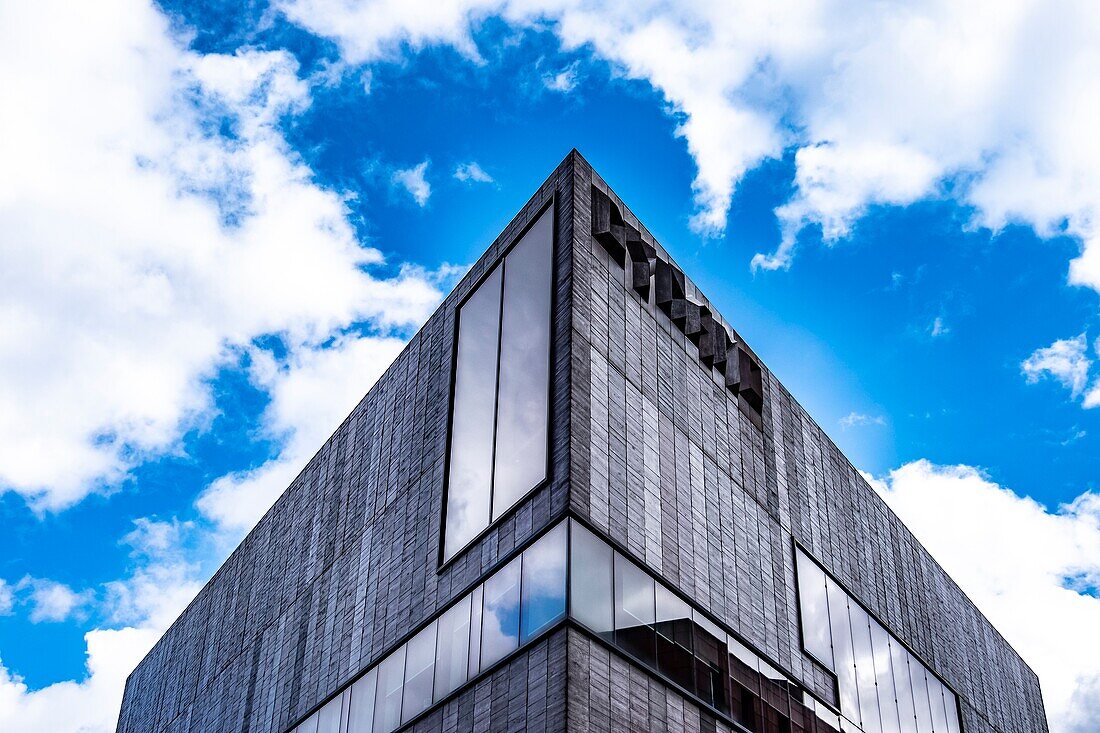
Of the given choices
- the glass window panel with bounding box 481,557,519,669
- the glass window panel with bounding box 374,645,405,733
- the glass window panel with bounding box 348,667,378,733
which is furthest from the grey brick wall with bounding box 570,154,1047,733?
the glass window panel with bounding box 348,667,378,733

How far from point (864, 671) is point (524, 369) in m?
18.7

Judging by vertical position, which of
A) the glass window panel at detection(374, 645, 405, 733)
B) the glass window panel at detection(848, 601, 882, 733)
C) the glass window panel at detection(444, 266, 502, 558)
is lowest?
the glass window panel at detection(374, 645, 405, 733)

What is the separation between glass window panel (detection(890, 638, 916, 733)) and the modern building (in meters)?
0.16

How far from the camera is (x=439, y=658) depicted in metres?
29.1

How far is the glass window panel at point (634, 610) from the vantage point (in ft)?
86.1

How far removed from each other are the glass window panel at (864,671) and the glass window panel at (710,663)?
10659mm

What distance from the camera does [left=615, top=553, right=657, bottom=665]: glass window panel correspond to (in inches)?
1033

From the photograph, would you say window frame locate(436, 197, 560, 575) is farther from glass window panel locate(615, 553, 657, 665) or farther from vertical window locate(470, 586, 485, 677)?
glass window panel locate(615, 553, 657, 665)

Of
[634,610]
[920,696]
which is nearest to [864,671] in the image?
[920,696]

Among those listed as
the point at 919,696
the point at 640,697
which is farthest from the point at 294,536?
the point at 919,696

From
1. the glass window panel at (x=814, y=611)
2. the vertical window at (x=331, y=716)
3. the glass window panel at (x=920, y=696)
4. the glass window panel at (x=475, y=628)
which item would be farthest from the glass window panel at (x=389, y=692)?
the glass window panel at (x=920, y=696)

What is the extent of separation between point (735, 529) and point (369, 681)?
41.7 ft

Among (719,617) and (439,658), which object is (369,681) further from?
(719,617)

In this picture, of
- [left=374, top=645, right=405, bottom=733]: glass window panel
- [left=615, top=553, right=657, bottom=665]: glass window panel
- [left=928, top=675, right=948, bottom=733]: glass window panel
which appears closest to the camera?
[left=615, top=553, right=657, bottom=665]: glass window panel
